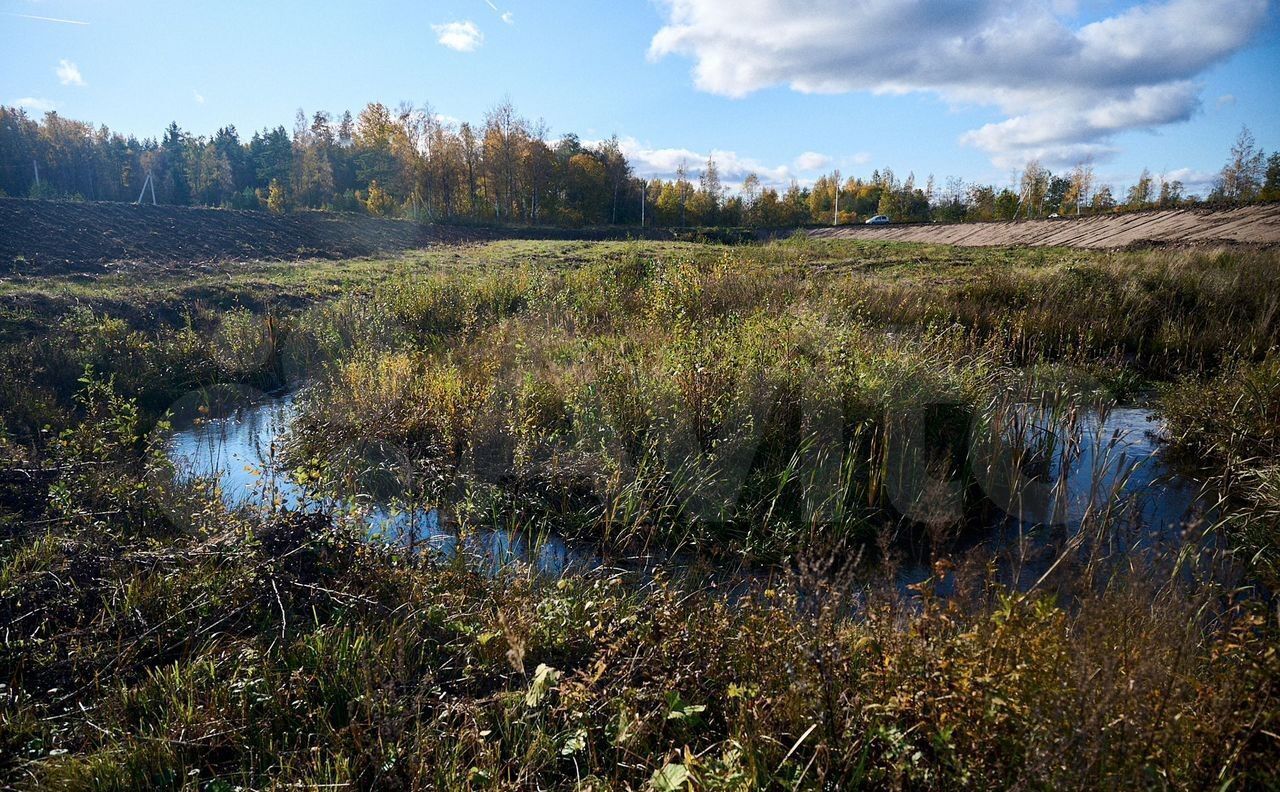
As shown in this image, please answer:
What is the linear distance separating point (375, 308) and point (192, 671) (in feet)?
25.2

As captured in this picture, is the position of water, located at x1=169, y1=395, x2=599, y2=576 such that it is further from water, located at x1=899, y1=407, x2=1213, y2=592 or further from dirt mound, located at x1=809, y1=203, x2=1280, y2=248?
dirt mound, located at x1=809, y1=203, x2=1280, y2=248

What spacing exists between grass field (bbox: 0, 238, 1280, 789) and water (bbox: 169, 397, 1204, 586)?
0.48 feet

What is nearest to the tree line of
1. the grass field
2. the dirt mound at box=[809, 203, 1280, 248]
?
the dirt mound at box=[809, 203, 1280, 248]

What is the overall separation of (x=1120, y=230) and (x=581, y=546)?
27030 millimetres

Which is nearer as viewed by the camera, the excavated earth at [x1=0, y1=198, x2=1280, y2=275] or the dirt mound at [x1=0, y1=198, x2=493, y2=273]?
the dirt mound at [x1=0, y1=198, x2=493, y2=273]

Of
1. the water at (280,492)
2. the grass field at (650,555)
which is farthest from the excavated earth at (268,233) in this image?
the water at (280,492)

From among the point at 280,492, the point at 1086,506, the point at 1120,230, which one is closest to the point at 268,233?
the point at 280,492

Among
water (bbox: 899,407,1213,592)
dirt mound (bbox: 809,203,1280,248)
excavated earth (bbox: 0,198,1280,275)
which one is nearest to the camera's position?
water (bbox: 899,407,1213,592)

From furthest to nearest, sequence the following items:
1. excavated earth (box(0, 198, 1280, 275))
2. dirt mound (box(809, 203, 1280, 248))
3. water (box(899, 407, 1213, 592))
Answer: dirt mound (box(809, 203, 1280, 248)) → excavated earth (box(0, 198, 1280, 275)) → water (box(899, 407, 1213, 592))

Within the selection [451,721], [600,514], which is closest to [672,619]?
[451,721]

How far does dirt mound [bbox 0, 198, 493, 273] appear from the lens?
43.4 ft

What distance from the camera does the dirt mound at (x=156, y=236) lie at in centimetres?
1322

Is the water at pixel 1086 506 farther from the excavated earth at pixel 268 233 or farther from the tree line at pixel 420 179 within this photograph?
the tree line at pixel 420 179

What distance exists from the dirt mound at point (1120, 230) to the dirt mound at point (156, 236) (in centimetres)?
2335
